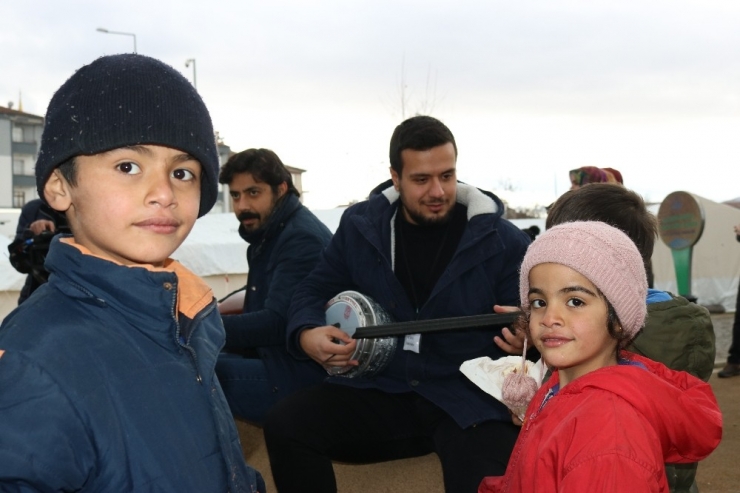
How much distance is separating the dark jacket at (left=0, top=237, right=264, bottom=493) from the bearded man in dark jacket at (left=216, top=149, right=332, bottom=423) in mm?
2518

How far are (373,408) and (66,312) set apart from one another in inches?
87.9

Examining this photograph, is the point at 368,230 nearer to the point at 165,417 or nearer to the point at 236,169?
the point at 236,169

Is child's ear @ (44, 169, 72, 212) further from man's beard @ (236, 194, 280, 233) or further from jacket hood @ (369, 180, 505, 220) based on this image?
man's beard @ (236, 194, 280, 233)

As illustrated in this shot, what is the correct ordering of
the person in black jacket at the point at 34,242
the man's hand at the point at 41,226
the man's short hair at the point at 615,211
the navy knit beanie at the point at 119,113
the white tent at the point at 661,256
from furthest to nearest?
the white tent at the point at 661,256 → the man's hand at the point at 41,226 → the person in black jacket at the point at 34,242 → the man's short hair at the point at 615,211 → the navy knit beanie at the point at 119,113

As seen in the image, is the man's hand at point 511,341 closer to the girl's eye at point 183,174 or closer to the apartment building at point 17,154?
the girl's eye at point 183,174

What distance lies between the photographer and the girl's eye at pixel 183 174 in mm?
1802

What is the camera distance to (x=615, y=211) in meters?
2.77

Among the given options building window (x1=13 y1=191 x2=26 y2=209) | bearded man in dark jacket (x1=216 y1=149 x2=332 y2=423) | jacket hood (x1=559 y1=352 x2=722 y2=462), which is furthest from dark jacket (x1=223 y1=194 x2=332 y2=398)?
building window (x1=13 y1=191 x2=26 y2=209)

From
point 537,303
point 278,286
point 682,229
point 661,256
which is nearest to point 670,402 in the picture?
point 537,303

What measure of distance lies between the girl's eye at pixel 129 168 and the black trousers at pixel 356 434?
6.73 ft

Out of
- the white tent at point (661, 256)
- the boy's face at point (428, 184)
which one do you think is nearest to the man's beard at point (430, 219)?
the boy's face at point (428, 184)

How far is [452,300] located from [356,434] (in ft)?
2.50

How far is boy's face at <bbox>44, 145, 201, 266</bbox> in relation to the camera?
66.9 inches

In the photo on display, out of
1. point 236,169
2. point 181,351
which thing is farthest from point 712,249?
point 181,351
